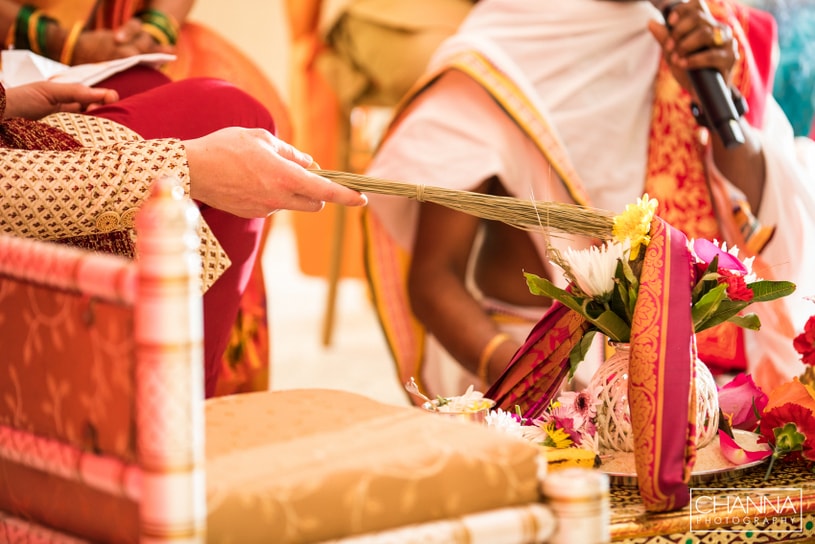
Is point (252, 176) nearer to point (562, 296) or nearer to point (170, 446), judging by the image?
point (562, 296)

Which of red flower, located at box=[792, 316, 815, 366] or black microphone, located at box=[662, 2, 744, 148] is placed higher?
black microphone, located at box=[662, 2, 744, 148]

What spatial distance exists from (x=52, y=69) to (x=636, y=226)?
0.99m

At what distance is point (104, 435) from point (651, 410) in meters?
0.59

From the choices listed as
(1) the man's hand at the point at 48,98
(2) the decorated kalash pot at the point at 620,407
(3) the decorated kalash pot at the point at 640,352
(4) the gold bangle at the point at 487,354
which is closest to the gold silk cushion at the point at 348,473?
(3) the decorated kalash pot at the point at 640,352

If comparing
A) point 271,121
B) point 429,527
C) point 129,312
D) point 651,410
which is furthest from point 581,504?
point 271,121

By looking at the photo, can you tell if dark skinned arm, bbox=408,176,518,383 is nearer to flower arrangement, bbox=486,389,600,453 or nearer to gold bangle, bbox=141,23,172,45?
gold bangle, bbox=141,23,172,45

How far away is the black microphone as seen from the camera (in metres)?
2.01

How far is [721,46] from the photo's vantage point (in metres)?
2.08

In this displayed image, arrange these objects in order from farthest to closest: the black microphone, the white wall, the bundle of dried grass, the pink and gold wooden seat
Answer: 1. the white wall
2. the black microphone
3. the bundle of dried grass
4. the pink and gold wooden seat

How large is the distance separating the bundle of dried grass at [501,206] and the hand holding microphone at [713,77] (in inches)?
25.1

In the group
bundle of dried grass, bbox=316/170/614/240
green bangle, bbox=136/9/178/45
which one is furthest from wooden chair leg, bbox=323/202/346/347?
bundle of dried grass, bbox=316/170/614/240

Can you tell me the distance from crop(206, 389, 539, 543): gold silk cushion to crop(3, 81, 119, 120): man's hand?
2.64 ft

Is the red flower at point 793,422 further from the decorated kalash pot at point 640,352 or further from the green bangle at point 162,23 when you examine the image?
the green bangle at point 162,23

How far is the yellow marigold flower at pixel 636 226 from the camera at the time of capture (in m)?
1.34
